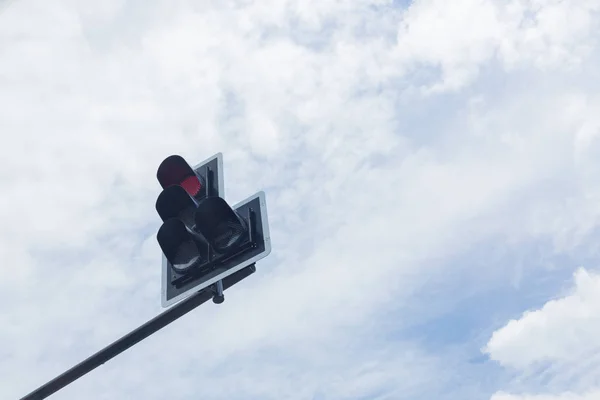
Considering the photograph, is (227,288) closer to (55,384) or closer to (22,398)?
(55,384)

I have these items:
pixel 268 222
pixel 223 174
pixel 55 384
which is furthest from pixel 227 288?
pixel 55 384

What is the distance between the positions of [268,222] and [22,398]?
2376 millimetres

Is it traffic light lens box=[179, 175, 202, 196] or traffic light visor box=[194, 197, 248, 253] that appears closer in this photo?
traffic light visor box=[194, 197, 248, 253]

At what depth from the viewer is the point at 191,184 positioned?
4.81 metres

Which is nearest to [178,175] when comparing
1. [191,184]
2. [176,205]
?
[191,184]

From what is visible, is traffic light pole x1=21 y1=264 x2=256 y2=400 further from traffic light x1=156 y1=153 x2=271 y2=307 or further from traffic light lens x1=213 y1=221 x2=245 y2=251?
traffic light lens x1=213 y1=221 x2=245 y2=251

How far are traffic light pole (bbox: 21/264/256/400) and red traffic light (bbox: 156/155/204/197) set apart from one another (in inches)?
30.2

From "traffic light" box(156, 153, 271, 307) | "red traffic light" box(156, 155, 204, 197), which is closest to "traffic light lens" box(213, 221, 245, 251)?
"traffic light" box(156, 153, 271, 307)

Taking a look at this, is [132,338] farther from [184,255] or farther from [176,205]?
[176,205]

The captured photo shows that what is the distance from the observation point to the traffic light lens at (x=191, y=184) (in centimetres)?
479

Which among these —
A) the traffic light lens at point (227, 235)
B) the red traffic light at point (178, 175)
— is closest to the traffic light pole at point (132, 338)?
the traffic light lens at point (227, 235)

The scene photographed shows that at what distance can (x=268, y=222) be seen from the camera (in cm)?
471

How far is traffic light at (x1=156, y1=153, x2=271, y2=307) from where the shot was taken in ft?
14.2

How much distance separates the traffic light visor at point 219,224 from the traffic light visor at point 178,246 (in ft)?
0.44
